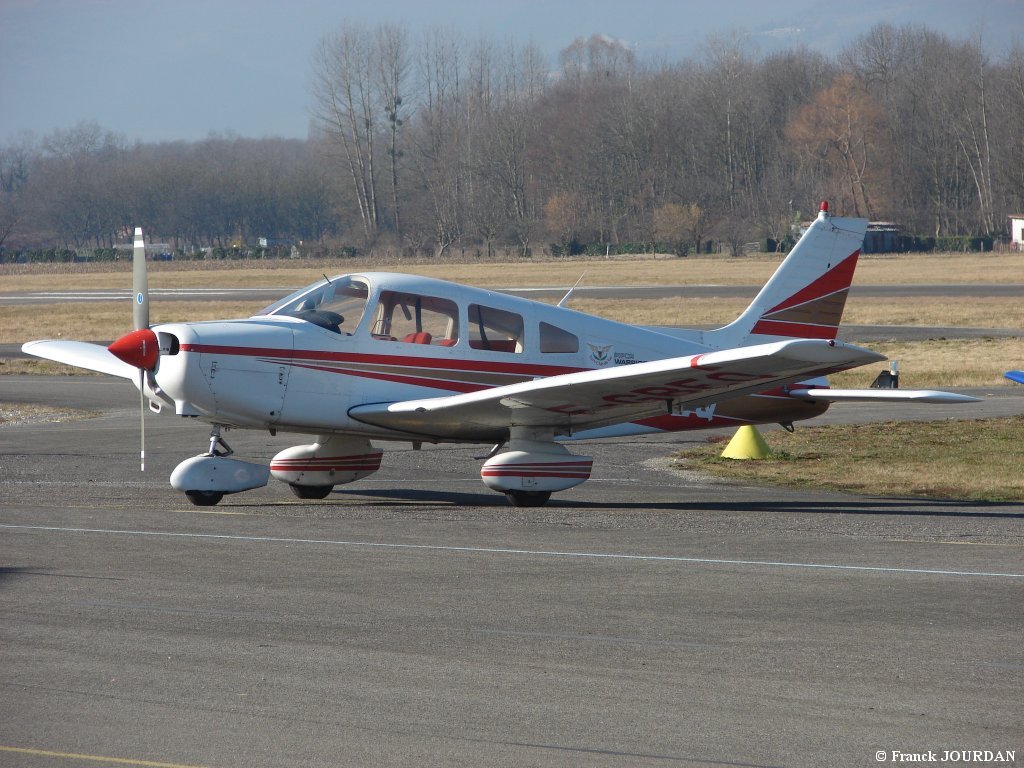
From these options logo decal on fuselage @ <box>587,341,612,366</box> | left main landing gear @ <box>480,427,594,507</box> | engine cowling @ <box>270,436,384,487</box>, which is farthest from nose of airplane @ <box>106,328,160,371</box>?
logo decal on fuselage @ <box>587,341,612,366</box>

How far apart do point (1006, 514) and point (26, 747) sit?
10.0m

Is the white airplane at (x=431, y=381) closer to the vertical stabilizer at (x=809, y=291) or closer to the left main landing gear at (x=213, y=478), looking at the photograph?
the left main landing gear at (x=213, y=478)

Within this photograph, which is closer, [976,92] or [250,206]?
[976,92]

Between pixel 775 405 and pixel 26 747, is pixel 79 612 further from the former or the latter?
pixel 775 405

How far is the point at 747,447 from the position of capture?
17203mm

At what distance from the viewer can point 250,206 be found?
554ft

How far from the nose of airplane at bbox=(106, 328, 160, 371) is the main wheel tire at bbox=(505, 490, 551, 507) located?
3581 mm

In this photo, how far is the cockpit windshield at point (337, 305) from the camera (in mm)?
12758

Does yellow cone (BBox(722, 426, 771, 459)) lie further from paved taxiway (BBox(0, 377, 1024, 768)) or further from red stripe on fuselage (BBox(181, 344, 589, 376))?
red stripe on fuselage (BBox(181, 344, 589, 376))

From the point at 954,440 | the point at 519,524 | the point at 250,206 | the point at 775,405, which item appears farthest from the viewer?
the point at 250,206

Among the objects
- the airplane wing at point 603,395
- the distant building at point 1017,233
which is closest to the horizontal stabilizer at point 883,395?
the airplane wing at point 603,395

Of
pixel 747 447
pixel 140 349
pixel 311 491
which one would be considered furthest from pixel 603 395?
pixel 747 447

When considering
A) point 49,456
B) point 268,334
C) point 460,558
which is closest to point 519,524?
point 460,558

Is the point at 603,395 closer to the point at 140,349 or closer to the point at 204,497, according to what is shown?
the point at 204,497
